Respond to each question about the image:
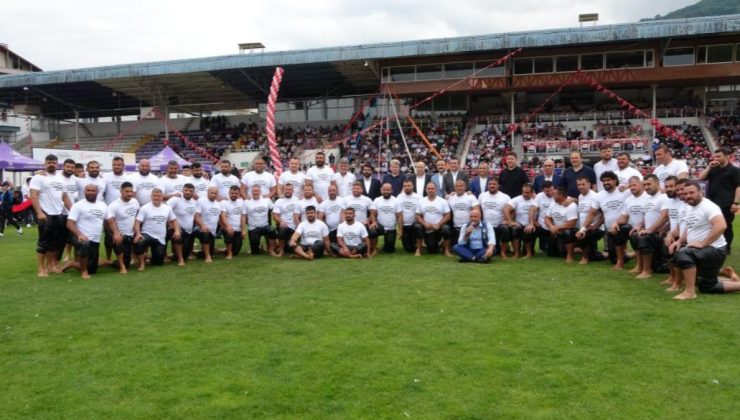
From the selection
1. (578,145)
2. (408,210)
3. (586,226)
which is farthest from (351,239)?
(578,145)

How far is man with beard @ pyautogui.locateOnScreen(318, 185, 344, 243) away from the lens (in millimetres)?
10453

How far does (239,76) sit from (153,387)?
3281 cm

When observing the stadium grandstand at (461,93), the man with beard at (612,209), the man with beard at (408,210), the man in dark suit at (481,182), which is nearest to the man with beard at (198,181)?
the man with beard at (408,210)

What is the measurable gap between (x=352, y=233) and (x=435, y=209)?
4.87 feet

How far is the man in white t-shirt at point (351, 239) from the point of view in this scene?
10078 mm

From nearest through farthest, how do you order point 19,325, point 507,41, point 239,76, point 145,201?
point 19,325 < point 145,201 < point 507,41 < point 239,76

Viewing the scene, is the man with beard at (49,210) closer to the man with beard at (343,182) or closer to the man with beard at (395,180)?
the man with beard at (343,182)

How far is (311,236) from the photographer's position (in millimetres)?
10062

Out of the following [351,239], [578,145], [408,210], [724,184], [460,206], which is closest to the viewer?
[724,184]

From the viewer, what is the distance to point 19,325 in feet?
18.9

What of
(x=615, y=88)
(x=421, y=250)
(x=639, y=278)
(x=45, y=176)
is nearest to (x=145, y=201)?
(x=45, y=176)

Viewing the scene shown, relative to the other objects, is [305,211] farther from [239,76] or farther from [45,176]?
[239,76]

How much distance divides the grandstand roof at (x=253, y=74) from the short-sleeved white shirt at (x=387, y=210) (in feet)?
73.4

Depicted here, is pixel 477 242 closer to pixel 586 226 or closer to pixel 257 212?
pixel 586 226
